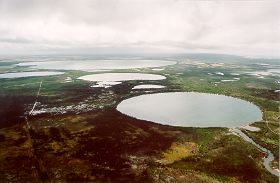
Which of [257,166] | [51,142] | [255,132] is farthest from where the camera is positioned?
[255,132]

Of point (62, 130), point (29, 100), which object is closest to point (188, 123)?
point (62, 130)

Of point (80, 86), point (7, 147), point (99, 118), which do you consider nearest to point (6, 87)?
point (80, 86)

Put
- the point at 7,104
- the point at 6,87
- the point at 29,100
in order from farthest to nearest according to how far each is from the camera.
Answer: the point at 6,87, the point at 29,100, the point at 7,104

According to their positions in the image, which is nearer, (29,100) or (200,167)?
(200,167)

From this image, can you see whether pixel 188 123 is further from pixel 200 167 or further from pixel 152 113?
pixel 200 167

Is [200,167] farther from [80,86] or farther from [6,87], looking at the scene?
[6,87]

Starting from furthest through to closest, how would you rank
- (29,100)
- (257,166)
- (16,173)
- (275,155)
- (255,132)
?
1. (29,100)
2. (255,132)
3. (275,155)
4. (257,166)
5. (16,173)
